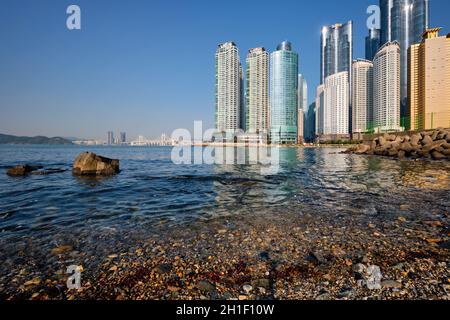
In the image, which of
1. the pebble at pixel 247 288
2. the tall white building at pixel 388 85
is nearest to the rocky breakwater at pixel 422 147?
the pebble at pixel 247 288

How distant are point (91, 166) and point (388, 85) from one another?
20891 centimetres

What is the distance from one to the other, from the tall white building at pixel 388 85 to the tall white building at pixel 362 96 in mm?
16044

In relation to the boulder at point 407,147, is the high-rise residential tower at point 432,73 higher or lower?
higher

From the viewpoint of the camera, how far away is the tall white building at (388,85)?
525 ft

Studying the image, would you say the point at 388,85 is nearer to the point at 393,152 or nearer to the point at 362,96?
the point at 362,96

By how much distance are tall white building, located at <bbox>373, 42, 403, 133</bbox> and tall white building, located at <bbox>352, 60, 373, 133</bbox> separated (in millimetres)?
16044

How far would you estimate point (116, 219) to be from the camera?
7016 millimetres

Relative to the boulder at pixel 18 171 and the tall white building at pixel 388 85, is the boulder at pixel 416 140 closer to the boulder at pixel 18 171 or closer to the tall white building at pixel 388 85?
the boulder at pixel 18 171

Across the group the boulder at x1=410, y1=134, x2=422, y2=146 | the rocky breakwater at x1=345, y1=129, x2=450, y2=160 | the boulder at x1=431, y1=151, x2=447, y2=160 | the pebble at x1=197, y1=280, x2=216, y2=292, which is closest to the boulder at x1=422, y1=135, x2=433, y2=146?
the rocky breakwater at x1=345, y1=129, x2=450, y2=160

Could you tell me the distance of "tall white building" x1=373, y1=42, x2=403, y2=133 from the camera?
15995 cm

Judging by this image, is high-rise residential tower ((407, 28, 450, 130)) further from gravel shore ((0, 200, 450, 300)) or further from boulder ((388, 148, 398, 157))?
gravel shore ((0, 200, 450, 300))

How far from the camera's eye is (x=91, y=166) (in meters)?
19.0
